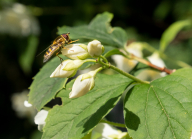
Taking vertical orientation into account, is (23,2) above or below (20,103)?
above

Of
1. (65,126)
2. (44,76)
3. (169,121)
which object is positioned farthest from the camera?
(44,76)

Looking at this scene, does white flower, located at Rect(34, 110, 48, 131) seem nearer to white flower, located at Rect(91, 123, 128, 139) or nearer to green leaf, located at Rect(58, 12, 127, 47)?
white flower, located at Rect(91, 123, 128, 139)

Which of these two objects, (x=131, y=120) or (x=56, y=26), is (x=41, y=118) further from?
(x=56, y=26)

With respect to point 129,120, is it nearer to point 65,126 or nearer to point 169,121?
point 169,121

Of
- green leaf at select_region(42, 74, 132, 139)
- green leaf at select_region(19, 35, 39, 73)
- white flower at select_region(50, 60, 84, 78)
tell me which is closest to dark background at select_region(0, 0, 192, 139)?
green leaf at select_region(19, 35, 39, 73)

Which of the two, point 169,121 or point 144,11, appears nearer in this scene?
point 169,121

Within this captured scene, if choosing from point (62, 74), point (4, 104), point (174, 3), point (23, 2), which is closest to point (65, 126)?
point (62, 74)
